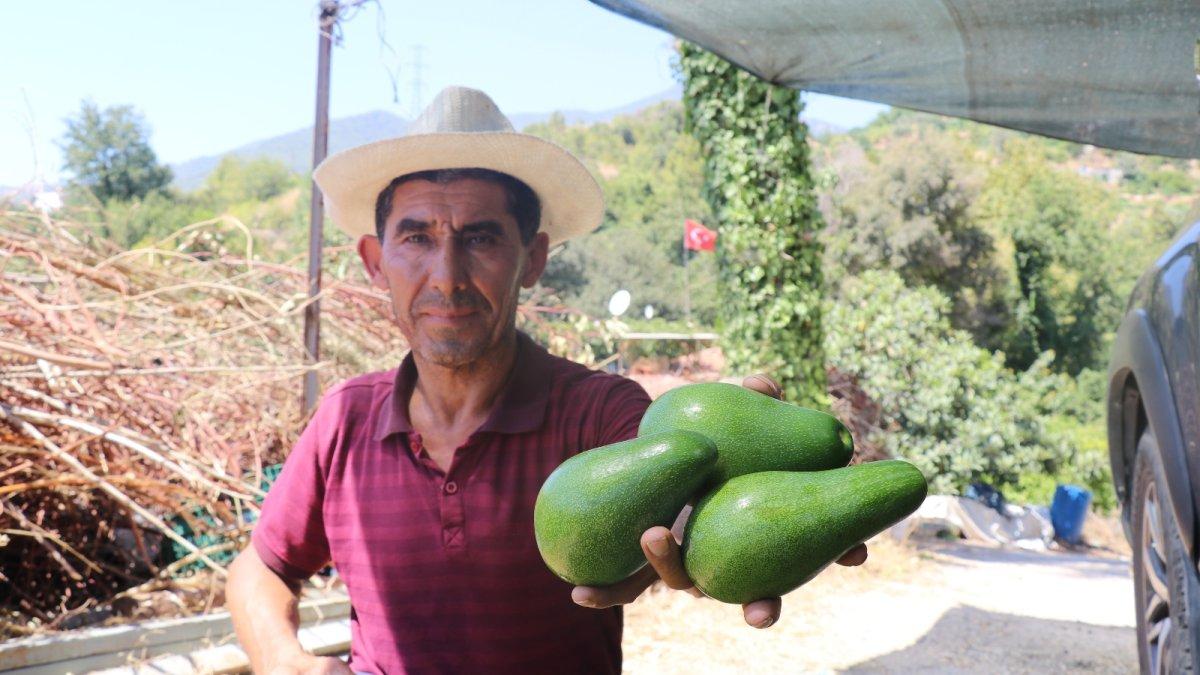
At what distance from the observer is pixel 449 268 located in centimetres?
190

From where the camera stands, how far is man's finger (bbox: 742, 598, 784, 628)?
115 centimetres

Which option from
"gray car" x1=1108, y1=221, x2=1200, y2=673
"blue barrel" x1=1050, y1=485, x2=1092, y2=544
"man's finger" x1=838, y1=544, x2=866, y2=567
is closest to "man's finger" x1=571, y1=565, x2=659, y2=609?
"man's finger" x1=838, y1=544, x2=866, y2=567

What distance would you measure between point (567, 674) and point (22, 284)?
3.25m

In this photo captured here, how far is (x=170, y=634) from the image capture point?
347 centimetres

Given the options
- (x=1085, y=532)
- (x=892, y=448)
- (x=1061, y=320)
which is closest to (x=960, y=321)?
(x=1061, y=320)

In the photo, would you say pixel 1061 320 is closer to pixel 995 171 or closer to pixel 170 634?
pixel 995 171

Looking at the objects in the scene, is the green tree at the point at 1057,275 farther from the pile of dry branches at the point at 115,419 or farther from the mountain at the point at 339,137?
the pile of dry branches at the point at 115,419

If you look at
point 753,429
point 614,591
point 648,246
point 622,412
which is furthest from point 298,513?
point 648,246

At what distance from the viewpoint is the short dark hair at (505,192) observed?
204 centimetres

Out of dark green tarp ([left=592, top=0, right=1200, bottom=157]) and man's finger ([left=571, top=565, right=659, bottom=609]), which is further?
dark green tarp ([left=592, top=0, right=1200, bottom=157])

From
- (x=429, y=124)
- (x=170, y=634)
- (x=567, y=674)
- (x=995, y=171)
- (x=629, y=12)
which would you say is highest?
(x=995, y=171)

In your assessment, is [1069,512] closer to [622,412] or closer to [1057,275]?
[622,412]

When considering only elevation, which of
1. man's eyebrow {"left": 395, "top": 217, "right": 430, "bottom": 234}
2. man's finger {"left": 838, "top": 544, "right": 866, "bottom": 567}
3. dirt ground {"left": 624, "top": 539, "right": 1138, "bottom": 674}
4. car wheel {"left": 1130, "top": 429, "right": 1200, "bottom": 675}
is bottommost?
dirt ground {"left": 624, "top": 539, "right": 1138, "bottom": 674}

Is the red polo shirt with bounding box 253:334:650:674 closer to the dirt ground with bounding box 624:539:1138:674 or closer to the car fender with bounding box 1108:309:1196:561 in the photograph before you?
the car fender with bounding box 1108:309:1196:561
